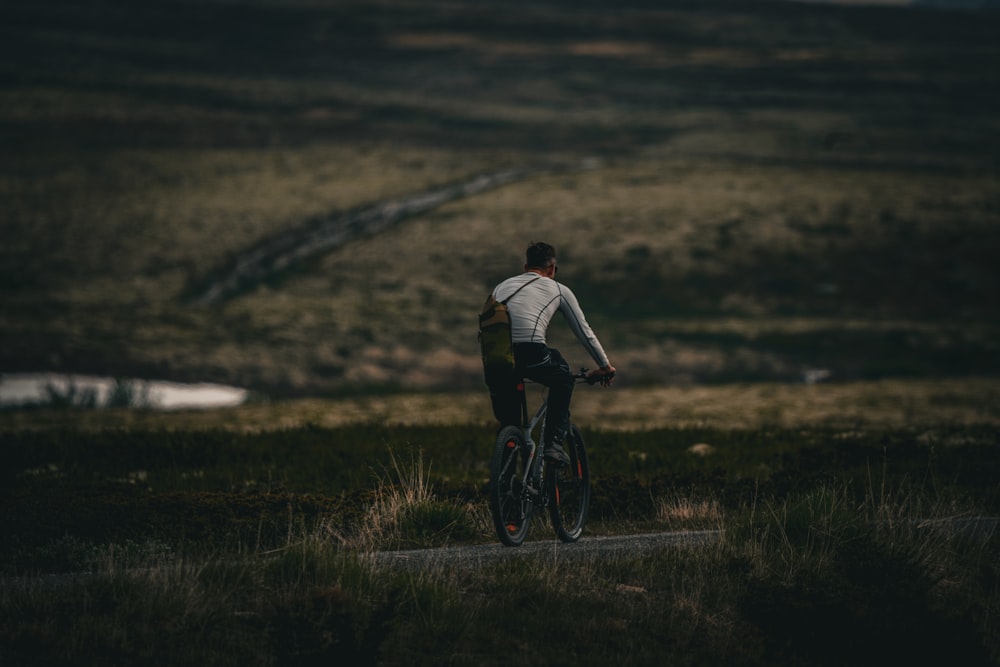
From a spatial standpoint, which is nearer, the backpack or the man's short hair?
the backpack

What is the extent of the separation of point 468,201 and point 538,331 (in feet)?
197

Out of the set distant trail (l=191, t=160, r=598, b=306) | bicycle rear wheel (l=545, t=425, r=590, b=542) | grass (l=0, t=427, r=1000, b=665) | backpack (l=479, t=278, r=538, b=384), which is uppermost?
backpack (l=479, t=278, r=538, b=384)

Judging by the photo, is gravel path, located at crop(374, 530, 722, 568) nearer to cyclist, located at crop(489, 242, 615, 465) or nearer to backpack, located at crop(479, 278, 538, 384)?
cyclist, located at crop(489, 242, 615, 465)

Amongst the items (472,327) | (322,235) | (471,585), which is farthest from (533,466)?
(322,235)

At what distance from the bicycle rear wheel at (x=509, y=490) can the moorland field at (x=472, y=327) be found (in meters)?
0.44

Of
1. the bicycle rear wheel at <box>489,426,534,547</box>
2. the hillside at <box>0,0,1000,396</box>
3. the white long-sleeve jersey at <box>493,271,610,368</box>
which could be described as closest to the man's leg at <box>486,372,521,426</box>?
the bicycle rear wheel at <box>489,426,534,547</box>

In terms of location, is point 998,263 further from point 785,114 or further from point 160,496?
point 785,114

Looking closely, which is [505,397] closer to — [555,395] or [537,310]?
[555,395]

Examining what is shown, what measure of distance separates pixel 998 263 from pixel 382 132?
173 feet

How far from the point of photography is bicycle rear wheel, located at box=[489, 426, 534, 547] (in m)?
11.0

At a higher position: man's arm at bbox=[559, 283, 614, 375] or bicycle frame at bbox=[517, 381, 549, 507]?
man's arm at bbox=[559, 283, 614, 375]

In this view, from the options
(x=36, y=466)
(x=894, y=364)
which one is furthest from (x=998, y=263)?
(x=36, y=466)

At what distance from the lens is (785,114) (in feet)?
365

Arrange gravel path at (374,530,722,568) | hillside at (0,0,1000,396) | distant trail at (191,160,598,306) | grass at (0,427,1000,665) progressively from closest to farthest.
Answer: grass at (0,427,1000,665), gravel path at (374,530,722,568), hillside at (0,0,1000,396), distant trail at (191,160,598,306)
